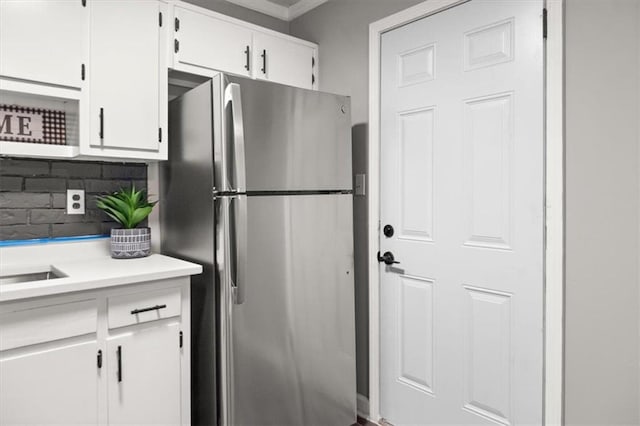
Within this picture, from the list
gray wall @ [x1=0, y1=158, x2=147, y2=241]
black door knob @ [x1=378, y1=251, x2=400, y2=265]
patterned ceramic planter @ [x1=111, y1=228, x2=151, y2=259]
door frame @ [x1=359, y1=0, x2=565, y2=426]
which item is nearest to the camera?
door frame @ [x1=359, y1=0, x2=565, y2=426]

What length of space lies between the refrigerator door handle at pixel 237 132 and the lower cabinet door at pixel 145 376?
680mm

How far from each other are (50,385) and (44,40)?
133 cm

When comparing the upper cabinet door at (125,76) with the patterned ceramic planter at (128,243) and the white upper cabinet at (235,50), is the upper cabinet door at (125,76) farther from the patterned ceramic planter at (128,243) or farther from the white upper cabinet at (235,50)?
the patterned ceramic planter at (128,243)

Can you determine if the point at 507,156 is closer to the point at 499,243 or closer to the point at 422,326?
the point at 499,243

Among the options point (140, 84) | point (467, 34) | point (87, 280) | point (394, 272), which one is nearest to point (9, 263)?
point (87, 280)

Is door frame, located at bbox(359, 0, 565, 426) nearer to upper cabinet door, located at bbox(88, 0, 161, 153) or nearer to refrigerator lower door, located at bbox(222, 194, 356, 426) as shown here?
refrigerator lower door, located at bbox(222, 194, 356, 426)

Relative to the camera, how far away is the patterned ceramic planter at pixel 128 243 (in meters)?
2.01

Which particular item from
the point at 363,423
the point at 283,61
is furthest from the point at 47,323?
the point at 283,61

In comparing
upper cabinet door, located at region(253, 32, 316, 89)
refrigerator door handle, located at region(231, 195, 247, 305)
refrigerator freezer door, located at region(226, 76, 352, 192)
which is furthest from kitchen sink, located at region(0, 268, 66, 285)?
upper cabinet door, located at region(253, 32, 316, 89)

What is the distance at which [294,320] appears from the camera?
6.53ft

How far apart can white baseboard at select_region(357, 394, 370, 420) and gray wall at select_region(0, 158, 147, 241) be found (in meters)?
1.65

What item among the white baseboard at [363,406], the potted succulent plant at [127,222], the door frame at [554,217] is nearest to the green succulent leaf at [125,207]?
the potted succulent plant at [127,222]

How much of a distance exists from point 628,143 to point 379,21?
1.33 meters

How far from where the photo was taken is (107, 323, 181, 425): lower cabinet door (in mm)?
1639
